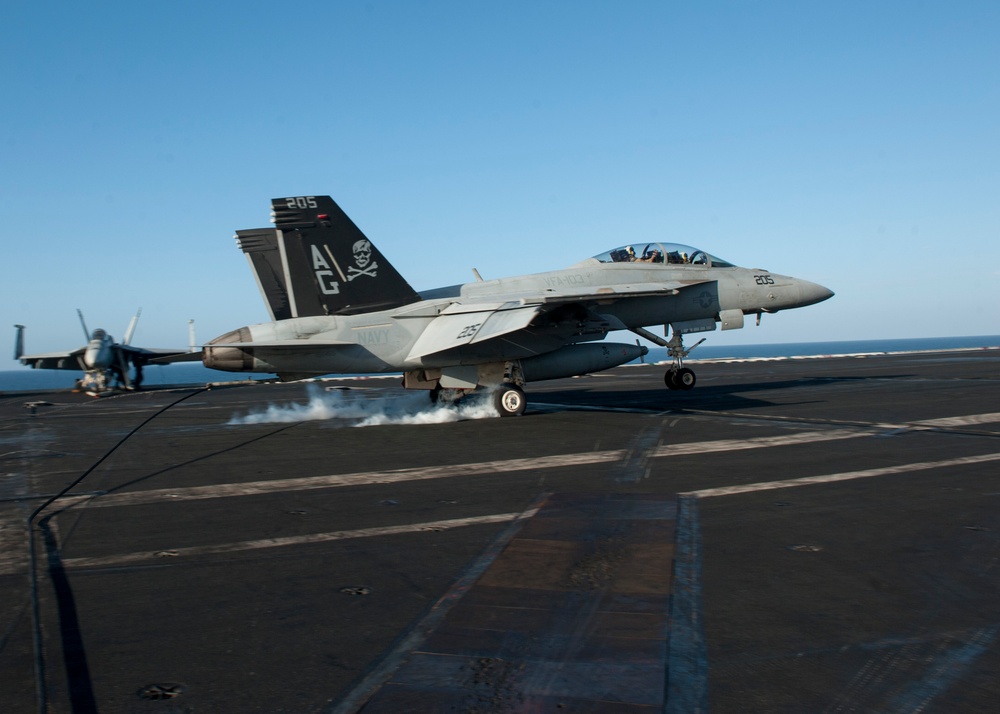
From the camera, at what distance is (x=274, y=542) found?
7.38 meters

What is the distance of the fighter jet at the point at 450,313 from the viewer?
16.8 m

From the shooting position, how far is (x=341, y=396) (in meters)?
28.0

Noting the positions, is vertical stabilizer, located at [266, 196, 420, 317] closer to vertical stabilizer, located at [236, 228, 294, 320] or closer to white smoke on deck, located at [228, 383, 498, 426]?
white smoke on deck, located at [228, 383, 498, 426]

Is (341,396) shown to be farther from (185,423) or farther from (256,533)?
(256,533)

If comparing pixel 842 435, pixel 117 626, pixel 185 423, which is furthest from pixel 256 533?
pixel 185 423

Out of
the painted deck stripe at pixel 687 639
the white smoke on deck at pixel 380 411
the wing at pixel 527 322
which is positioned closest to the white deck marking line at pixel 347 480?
the painted deck stripe at pixel 687 639

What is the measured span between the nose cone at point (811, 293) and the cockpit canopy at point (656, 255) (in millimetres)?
3323

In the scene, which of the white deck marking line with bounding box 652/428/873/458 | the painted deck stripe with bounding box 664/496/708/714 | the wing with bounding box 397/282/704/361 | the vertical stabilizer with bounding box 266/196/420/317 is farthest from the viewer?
the vertical stabilizer with bounding box 266/196/420/317

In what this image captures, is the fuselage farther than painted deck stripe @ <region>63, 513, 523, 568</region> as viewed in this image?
Yes

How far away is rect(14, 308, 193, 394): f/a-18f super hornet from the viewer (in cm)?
3753

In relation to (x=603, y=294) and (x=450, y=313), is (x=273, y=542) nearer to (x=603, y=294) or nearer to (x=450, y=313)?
(x=450, y=313)

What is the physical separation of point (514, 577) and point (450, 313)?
40.0 feet

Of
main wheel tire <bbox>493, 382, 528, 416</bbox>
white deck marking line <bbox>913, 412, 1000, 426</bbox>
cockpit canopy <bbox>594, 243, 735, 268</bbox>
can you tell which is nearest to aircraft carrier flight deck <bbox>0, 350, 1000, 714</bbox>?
white deck marking line <bbox>913, 412, 1000, 426</bbox>

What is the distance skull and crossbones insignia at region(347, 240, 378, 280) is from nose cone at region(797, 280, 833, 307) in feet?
40.9
